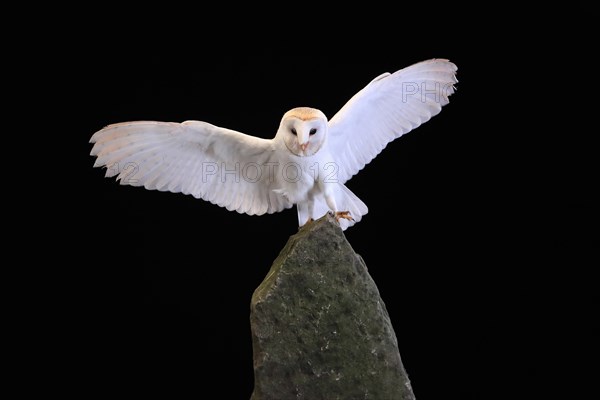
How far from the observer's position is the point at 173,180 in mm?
3998

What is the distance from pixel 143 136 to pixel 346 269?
1.11m

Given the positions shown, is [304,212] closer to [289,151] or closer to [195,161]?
[289,151]

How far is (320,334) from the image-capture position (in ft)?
11.6

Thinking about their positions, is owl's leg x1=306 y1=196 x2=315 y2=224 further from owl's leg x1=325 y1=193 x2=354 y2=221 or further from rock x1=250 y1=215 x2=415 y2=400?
rock x1=250 y1=215 x2=415 y2=400

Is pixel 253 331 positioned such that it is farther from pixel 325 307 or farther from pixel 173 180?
pixel 173 180

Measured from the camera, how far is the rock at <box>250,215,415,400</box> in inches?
139

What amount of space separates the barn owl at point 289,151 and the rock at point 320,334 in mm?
374

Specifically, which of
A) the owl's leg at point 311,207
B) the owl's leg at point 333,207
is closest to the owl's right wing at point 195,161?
the owl's leg at point 311,207

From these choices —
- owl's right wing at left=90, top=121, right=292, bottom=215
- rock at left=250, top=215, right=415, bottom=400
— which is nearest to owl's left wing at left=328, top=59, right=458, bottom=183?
owl's right wing at left=90, top=121, right=292, bottom=215

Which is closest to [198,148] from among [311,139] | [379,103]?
[311,139]

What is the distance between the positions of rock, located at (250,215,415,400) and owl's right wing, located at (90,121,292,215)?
56 centimetres

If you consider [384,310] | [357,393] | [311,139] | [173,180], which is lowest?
[357,393]

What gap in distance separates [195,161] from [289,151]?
0.50m


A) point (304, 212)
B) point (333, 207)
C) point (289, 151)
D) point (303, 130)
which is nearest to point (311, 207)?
point (304, 212)
